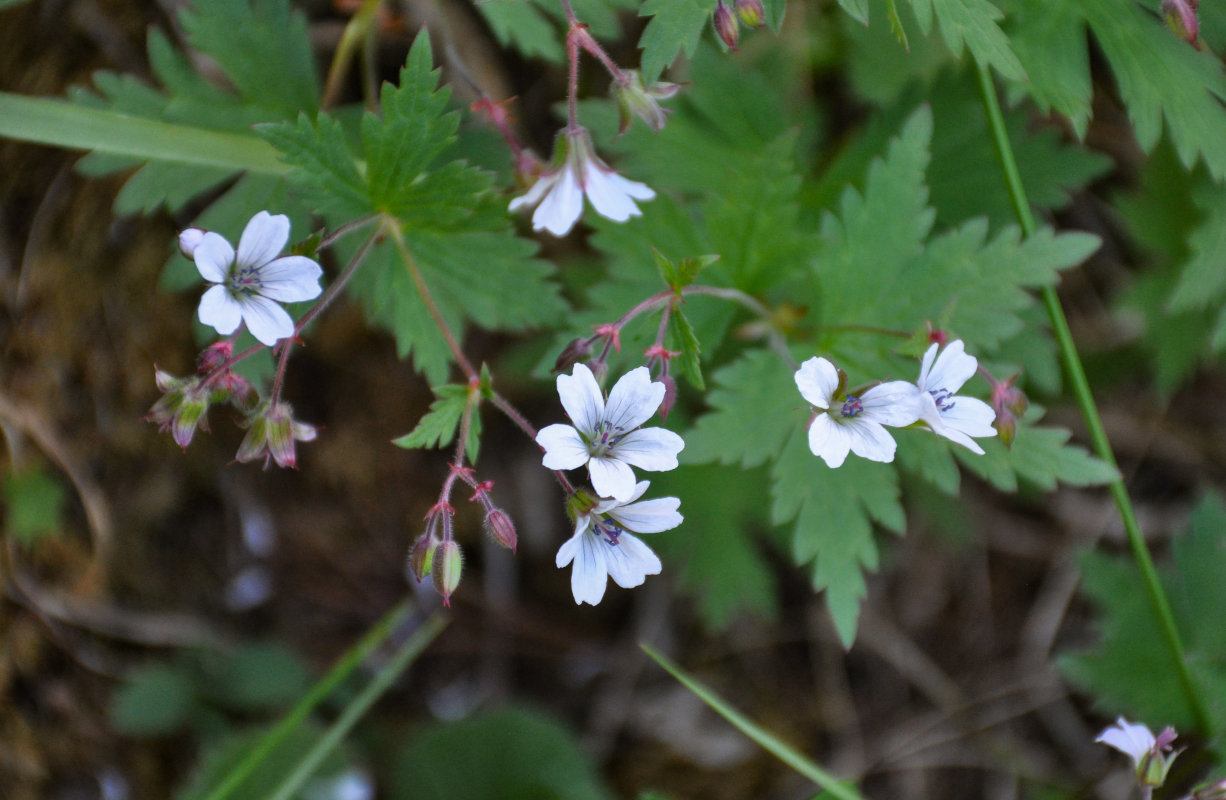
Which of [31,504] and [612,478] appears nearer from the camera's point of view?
[612,478]

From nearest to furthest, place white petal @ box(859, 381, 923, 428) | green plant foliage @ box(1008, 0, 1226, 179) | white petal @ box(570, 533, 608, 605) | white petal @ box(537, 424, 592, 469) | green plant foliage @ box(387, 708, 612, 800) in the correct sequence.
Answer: white petal @ box(537, 424, 592, 469) < white petal @ box(570, 533, 608, 605) < white petal @ box(859, 381, 923, 428) < green plant foliage @ box(1008, 0, 1226, 179) < green plant foliage @ box(387, 708, 612, 800)

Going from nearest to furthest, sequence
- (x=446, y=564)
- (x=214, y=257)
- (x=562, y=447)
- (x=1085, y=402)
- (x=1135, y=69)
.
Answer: (x=562, y=447) → (x=214, y=257) → (x=446, y=564) → (x=1135, y=69) → (x=1085, y=402)

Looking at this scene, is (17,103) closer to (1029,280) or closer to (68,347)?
(68,347)

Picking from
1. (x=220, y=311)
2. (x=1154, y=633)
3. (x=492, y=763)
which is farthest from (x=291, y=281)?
(x=1154, y=633)

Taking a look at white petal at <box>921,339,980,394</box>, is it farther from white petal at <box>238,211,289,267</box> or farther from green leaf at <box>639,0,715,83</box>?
white petal at <box>238,211,289,267</box>

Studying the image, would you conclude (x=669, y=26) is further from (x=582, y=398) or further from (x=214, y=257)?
(x=214, y=257)

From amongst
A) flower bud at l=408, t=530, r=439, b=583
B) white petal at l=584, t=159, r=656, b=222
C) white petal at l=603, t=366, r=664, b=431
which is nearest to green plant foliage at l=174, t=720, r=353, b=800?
flower bud at l=408, t=530, r=439, b=583

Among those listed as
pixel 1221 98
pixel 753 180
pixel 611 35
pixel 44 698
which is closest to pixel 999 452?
pixel 753 180
